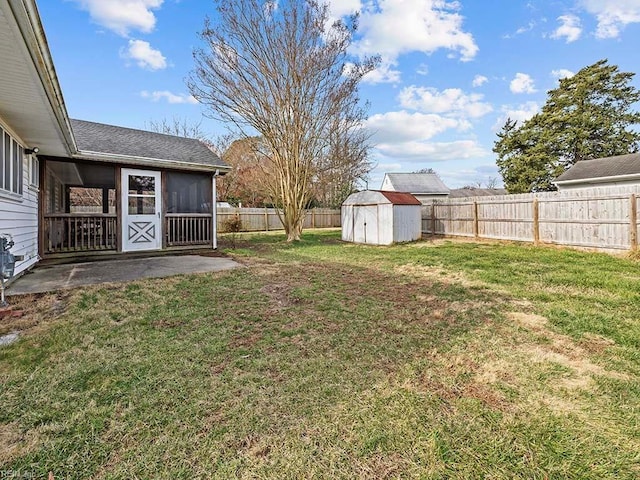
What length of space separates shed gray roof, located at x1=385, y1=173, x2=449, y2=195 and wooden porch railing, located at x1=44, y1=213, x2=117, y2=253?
23250 mm

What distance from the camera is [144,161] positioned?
26.0 feet

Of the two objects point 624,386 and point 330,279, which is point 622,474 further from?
point 330,279

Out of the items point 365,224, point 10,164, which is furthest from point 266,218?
point 10,164

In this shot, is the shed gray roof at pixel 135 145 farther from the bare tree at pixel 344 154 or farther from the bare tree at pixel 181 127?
the bare tree at pixel 181 127

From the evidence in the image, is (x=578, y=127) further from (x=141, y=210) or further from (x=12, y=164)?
(x=12, y=164)

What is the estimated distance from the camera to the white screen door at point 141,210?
8102mm

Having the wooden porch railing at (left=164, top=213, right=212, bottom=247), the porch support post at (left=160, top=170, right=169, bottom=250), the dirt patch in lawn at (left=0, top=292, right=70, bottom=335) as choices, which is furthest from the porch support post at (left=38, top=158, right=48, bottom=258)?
the dirt patch in lawn at (left=0, top=292, right=70, bottom=335)

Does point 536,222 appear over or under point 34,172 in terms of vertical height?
under

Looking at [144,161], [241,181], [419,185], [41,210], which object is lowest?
[41,210]

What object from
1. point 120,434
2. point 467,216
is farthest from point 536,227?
point 120,434

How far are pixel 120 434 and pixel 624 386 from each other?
3190mm

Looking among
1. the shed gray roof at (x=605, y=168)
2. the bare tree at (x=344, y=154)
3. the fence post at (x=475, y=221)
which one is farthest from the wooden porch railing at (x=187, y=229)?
the shed gray roof at (x=605, y=168)

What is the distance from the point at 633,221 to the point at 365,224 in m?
7.49

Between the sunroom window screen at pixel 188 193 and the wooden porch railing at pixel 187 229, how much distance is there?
0.22 m
